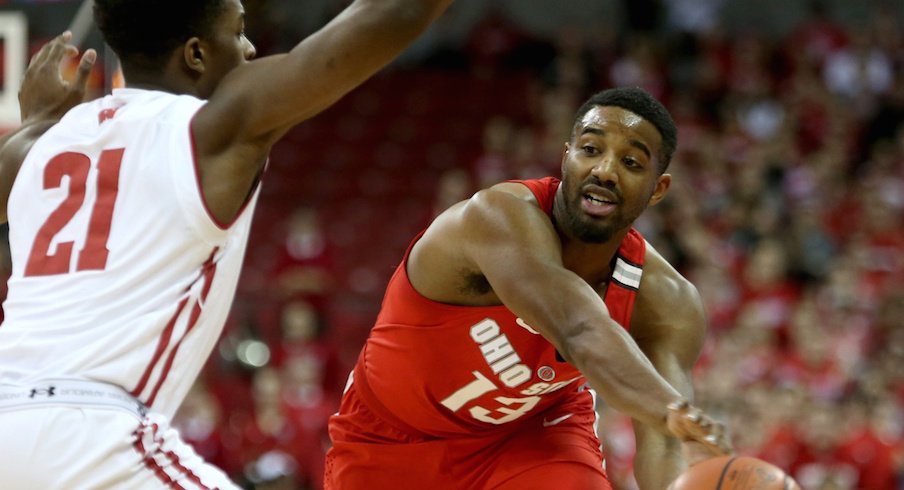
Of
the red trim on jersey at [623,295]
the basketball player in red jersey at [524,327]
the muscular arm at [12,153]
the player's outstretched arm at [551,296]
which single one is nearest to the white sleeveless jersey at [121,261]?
the muscular arm at [12,153]

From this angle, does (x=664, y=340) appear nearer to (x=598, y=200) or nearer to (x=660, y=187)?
(x=660, y=187)

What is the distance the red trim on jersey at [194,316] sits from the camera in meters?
3.12

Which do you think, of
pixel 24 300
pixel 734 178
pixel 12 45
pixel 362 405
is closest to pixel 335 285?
pixel 734 178

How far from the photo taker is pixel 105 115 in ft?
10.5

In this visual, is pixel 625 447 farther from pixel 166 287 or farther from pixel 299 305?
pixel 166 287

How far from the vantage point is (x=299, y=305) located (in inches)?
496

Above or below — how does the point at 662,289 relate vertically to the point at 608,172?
below

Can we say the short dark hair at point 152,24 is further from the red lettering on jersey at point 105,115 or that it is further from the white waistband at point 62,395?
the white waistband at point 62,395

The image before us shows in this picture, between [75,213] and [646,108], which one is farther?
[646,108]

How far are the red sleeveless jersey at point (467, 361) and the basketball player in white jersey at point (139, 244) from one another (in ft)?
4.71

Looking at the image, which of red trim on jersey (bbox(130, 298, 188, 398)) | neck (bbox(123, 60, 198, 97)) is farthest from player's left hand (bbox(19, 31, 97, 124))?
red trim on jersey (bbox(130, 298, 188, 398))

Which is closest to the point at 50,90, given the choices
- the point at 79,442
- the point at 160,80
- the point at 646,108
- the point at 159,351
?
the point at 160,80

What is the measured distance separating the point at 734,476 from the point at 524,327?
4.49 feet

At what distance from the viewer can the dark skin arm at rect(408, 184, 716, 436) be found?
3502mm
